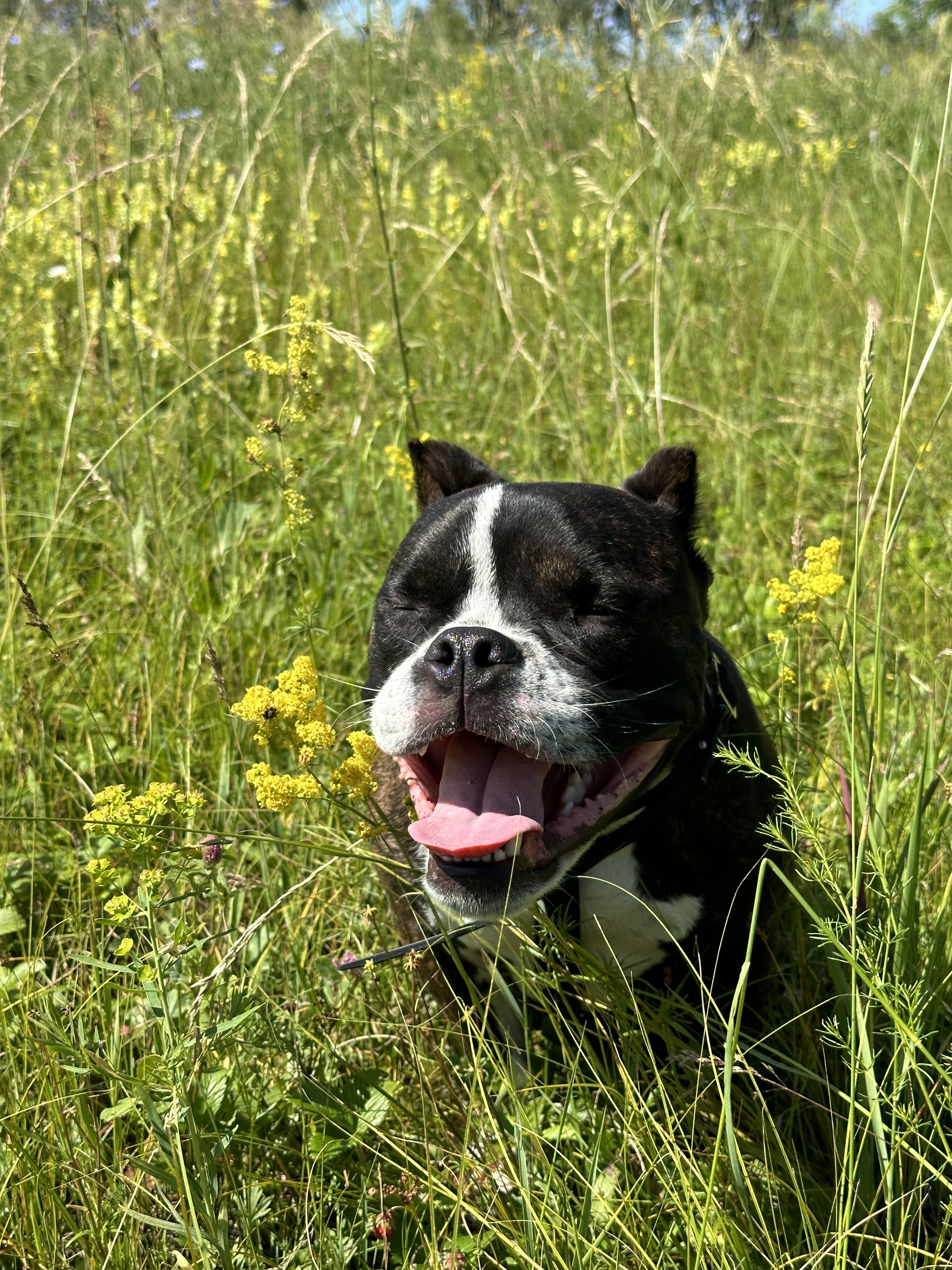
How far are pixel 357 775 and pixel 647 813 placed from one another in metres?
0.74

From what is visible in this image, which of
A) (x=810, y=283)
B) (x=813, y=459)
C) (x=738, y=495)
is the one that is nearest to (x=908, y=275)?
(x=810, y=283)

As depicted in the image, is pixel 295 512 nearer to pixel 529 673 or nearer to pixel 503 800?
pixel 529 673

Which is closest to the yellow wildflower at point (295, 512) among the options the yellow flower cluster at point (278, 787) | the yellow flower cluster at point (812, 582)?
the yellow flower cluster at point (278, 787)

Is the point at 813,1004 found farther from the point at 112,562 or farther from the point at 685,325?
the point at 685,325

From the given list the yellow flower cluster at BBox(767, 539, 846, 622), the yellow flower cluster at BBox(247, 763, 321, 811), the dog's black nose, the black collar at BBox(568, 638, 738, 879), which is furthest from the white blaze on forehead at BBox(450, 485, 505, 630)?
the yellow flower cluster at BBox(247, 763, 321, 811)

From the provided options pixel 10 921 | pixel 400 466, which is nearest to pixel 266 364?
pixel 10 921

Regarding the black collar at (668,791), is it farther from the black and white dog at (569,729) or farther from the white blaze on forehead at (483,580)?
the white blaze on forehead at (483,580)

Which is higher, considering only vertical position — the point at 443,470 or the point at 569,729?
the point at 443,470

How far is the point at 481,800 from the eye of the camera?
6.75 ft

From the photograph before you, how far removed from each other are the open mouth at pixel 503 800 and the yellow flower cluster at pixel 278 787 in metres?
0.37

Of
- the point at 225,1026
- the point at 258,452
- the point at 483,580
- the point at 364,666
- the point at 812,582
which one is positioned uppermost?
the point at 258,452

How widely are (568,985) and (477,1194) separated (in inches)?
20.3

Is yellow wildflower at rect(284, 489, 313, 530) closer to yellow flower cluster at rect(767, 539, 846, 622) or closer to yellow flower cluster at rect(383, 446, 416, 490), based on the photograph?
yellow flower cluster at rect(767, 539, 846, 622)

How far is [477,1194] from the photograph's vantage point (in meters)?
1.92
